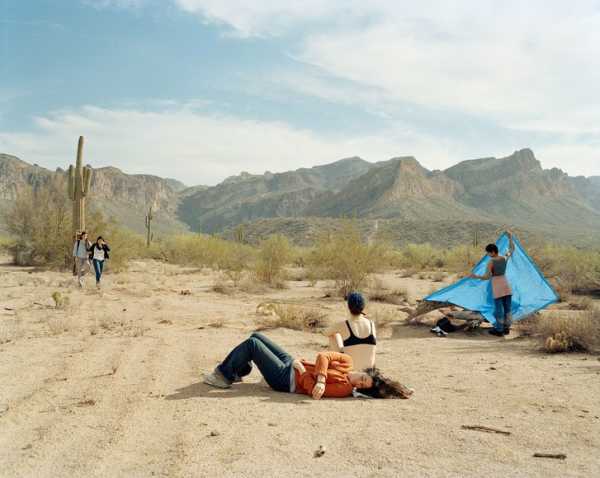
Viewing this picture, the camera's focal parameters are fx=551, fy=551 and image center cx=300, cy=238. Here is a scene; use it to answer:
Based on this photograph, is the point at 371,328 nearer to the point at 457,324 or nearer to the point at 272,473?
the point at 272,473

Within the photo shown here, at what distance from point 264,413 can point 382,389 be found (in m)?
1.36

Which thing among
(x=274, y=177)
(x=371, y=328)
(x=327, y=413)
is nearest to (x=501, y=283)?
(x=371, y=328)

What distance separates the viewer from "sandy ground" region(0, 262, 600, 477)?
13.6 feet

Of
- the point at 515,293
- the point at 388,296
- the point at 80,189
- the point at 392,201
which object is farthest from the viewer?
the point at 392,201

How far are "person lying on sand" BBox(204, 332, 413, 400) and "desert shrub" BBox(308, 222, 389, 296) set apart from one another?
1080cm

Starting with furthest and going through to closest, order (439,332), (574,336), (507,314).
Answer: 1. (439,332)
2. (507,314)
3. (574,336)

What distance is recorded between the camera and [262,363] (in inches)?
235

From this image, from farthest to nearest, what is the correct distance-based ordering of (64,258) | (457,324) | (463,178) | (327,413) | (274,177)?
(274,177) < (463,178) < (64,258) < (457,324) < (327,413)

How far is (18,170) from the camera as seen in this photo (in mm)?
99000

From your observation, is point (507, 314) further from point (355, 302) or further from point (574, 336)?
point (355, 302)

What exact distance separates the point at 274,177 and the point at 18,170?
75.0m

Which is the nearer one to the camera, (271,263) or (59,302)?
(59,302)

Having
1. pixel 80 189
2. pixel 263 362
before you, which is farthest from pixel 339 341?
pixel 80 189

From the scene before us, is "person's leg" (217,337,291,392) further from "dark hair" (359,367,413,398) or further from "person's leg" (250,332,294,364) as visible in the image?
"dark hair" (359,367,413,398)
